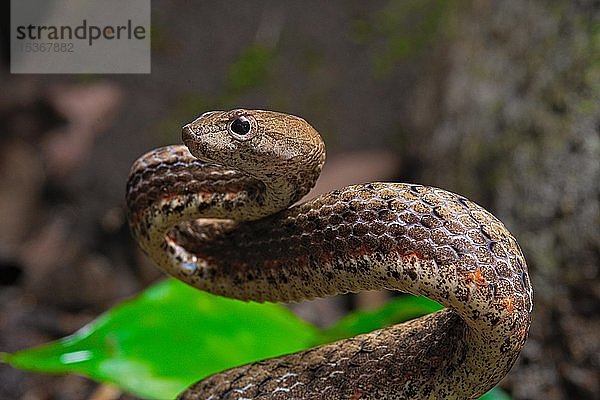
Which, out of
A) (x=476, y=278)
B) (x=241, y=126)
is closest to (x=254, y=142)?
(x=241, y=126)

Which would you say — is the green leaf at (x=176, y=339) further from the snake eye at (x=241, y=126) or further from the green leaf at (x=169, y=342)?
the snake eye at (x=241, y=126)

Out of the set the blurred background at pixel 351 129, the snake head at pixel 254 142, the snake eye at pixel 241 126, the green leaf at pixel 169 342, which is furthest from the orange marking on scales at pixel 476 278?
the blurred background at pixel 351 129

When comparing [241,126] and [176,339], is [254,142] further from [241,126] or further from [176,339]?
[176,339]

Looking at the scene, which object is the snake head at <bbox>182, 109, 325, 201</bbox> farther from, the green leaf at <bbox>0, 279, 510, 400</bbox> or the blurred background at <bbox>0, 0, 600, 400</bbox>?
the blurred background at <bbox>0, 0, 600, 400</bbox>

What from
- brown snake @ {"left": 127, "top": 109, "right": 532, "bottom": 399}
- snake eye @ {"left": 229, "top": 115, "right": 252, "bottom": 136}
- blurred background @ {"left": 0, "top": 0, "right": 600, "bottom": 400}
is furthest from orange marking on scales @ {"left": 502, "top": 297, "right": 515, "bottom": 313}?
blurred background @ {"left": 0, "top": 0, "right": 600, "bottom": 400}

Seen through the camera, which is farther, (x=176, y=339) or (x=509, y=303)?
(x=176, y=339)

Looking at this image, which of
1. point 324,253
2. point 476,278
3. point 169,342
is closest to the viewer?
point 476,278

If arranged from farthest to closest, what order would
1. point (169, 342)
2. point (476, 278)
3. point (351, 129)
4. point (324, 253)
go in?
point (351, 129) < point (169, 342) < point (324, 253) < point (476, 278)
